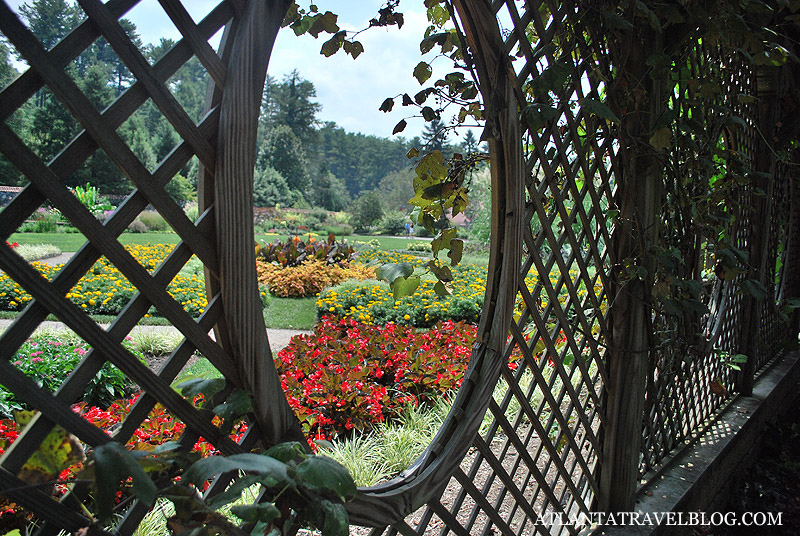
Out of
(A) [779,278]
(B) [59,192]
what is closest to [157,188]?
(B) [59,192]

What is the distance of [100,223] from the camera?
0.62m

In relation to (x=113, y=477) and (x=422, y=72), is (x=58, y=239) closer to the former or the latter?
(x=422, y=72)

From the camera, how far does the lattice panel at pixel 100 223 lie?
0.55 m

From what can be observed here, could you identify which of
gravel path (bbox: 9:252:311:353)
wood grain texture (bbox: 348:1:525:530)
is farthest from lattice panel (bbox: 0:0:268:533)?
gravel path (bbox: 9:252:311:353)

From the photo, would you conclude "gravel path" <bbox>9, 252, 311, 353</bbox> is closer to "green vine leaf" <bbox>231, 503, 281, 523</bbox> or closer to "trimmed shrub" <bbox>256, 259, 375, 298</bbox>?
"trimmed shrub" <bbox>256, 259, 375, 298</bbox>

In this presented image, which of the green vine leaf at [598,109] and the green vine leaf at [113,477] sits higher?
the green vine leaf at [598,109]

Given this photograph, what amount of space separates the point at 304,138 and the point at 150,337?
123ft

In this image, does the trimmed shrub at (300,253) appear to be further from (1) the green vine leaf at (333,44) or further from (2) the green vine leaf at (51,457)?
(2) the green vine leaf at (51,457)

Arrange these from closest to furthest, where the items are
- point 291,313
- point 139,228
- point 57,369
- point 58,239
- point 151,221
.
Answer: point 57,369
point 291,313
point 58,239
point 151,221
point 139,228

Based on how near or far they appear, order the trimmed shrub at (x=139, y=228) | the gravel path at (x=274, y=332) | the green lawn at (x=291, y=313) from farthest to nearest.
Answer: the trimmed shrub at (x=139, y=228)
the green lawn at (x=291, y=313)
the gravel path at (x=274, y=332)

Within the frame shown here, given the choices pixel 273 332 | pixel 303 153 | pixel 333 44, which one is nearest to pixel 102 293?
pixel 273 332

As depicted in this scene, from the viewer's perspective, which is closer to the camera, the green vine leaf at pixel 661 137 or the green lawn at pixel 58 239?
the green vine leaf at pixel 661 137

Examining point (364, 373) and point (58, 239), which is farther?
point (58, 239)

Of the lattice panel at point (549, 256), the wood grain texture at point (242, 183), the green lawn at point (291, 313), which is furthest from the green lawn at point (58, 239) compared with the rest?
the wood grain texture at point (242, 183)
